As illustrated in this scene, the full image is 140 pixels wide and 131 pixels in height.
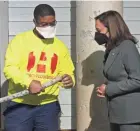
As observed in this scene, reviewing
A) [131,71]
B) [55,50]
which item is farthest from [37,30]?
[131,71]

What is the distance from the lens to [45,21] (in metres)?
4.05

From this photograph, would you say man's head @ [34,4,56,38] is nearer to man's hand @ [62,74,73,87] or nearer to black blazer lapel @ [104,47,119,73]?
man's hand @ [62,74,73,87]

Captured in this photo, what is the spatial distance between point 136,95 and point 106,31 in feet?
1.98

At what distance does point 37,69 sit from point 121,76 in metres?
0.77

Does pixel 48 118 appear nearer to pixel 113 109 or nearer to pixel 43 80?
pixel 43 80

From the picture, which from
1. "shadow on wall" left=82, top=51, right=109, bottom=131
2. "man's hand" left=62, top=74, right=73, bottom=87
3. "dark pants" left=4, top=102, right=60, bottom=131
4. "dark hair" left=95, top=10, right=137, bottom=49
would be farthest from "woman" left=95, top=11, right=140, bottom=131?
"shadow on wall" left=82, top=51, right=109, bottom=131

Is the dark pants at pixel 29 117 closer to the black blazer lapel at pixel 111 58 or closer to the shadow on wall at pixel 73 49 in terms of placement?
the black blazer lapel at pixel 111 58

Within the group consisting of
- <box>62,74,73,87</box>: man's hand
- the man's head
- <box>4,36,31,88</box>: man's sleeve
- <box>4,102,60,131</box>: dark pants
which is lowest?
<box>4,102,60,131</box>: dark pants

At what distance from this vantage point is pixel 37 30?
13.5ft

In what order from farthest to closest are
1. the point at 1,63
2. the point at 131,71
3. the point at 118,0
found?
1. the point at 1,63
2. the point at 118,0
3. the point at 131,71

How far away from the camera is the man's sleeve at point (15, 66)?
3900 millimetres

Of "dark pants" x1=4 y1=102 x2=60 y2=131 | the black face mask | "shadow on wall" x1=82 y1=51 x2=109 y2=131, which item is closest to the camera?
the black face mask

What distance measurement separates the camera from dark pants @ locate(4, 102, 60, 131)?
13.5 ft

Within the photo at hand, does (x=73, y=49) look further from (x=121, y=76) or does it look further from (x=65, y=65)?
(x=121, y=76)
